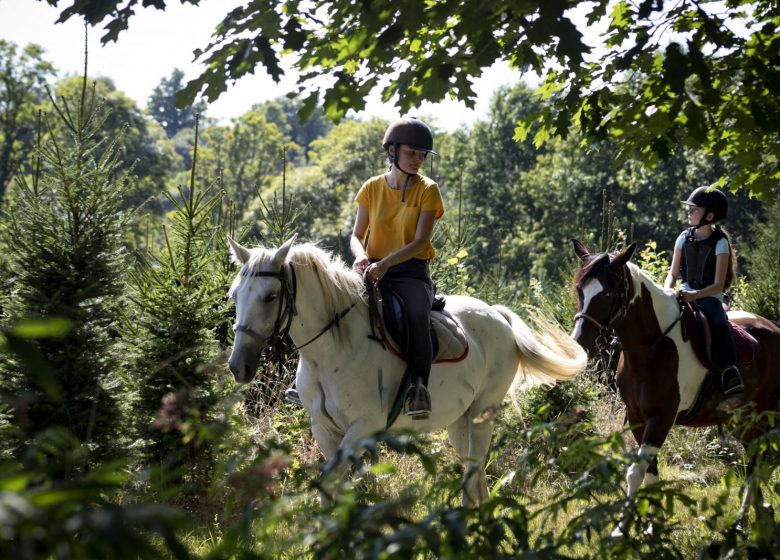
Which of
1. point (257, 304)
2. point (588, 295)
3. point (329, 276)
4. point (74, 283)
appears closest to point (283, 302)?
point (257, 304)

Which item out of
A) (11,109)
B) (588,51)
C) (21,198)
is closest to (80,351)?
(21,198)

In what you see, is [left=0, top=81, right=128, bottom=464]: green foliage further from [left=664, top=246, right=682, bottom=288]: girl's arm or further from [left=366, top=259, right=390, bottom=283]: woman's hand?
[left=664, top=246, right=682, bottom=288]: girl's arm

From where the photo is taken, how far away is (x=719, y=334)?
22.2 ft

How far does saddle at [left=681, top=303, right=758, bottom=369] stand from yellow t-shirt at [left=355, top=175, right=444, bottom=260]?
2.34 meters

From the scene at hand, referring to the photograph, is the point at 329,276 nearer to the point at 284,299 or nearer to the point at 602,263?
the point at 284,299

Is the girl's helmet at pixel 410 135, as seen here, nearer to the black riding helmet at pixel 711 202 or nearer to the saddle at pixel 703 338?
the black riding helmet at pixel 711 202

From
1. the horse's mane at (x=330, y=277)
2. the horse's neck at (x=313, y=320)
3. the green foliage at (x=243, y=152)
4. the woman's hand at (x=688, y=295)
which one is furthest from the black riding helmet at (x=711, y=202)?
the green foliage at (x=243, y=152)

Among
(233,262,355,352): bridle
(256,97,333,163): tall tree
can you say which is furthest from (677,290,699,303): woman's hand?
(256,97,333,163): tall tree

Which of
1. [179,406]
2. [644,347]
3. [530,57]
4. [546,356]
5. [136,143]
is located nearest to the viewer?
[179,406]

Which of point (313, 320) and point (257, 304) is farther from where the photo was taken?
point (313, 320)

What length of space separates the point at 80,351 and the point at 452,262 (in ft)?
18.2

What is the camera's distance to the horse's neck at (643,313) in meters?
6.48

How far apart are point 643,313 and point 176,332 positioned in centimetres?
399

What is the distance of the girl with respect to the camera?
263 inches
